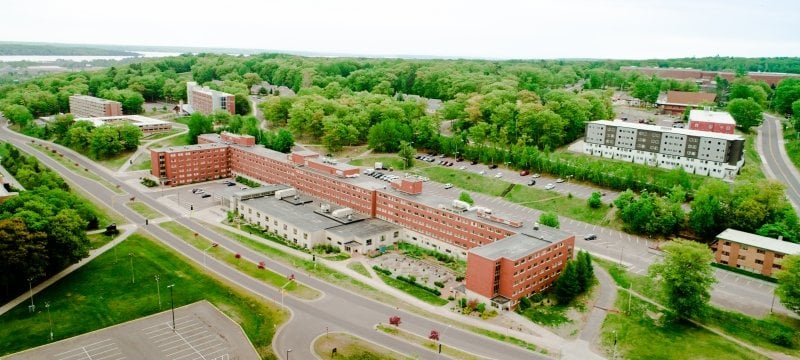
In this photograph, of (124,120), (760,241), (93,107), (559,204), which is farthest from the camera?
(93,107)

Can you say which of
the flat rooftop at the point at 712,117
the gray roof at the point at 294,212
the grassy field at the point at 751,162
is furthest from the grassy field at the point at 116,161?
the flat rooftop at the point at 712,117

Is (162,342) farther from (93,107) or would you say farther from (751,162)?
(93,107)

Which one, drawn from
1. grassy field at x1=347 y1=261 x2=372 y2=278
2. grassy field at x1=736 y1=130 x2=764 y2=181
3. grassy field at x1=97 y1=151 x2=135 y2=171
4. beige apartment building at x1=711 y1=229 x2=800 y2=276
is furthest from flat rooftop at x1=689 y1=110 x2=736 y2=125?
grassy field at x1=97 y1=151 x2=135 y2=171

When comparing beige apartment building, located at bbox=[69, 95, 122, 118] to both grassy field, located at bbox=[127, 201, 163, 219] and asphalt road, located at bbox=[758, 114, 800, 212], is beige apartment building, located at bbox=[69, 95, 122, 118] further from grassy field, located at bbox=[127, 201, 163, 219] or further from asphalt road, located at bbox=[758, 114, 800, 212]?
asphalt road, located at bbox=[758, 114, 800, 212]

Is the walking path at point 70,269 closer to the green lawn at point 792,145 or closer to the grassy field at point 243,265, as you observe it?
the grassy field at point 243,265

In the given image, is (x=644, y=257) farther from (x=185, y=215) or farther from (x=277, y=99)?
(x=277, y=99)

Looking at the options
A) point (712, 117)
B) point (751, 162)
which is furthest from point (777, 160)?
point (712, 117)
